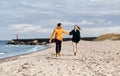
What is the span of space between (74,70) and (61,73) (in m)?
0.81

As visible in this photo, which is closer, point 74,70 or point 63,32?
point 74,70

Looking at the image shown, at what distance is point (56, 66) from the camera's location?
18.6m

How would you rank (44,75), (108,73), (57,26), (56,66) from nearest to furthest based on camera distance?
(108,73)
(44,75)
(56,66)
(57,26)

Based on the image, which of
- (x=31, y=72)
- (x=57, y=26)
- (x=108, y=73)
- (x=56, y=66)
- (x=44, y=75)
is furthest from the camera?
(x=57, y=26)

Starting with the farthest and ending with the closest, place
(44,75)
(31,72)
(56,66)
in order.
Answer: (56,66) → (31,72) → (44,75)

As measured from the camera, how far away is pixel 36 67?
18656 millimetres

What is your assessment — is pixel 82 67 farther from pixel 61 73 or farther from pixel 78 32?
pixel 78 32

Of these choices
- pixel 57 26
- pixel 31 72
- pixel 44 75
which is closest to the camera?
pixel 44 75

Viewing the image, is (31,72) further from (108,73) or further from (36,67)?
(108,73)

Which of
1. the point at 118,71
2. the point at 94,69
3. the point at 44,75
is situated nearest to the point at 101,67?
the point at 94,69

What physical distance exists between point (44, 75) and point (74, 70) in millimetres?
1492

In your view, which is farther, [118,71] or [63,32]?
[63,32]

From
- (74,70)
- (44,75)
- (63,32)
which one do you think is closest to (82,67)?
(74,70)

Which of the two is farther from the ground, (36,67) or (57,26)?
(57,26)
